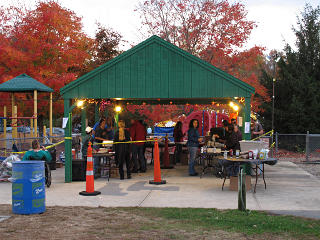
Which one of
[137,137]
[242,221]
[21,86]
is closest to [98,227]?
[242,221]

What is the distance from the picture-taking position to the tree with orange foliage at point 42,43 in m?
20.3

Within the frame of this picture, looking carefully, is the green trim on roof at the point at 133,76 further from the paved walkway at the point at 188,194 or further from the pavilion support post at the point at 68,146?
the paved walkway at the point at 188,194

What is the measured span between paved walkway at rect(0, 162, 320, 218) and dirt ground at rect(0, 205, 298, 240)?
1.07 metres

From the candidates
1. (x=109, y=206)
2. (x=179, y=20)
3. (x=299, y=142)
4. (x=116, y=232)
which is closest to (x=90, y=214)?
(x=109, y=206)

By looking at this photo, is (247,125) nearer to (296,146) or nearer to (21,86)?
(21,86)

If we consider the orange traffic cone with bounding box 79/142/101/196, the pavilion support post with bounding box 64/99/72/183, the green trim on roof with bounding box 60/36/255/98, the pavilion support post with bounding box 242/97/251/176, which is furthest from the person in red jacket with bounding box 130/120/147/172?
the orange traffic cone with bounding box 79/142/101/196

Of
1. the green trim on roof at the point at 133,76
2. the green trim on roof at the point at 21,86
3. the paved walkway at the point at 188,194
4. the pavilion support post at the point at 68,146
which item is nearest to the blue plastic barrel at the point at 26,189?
the paved walkway at the point at 188,194

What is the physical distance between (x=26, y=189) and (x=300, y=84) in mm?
19581

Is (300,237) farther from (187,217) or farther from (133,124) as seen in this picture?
(133,124)

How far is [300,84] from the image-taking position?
23906 mm

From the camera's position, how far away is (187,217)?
7.60m

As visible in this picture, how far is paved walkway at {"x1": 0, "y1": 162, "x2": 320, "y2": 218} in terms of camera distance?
350 inches

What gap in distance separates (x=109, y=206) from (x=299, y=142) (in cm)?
1759

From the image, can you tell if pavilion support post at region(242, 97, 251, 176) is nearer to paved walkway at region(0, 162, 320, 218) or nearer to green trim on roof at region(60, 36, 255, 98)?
paved walkway at region(0, 162, 320, 218)
